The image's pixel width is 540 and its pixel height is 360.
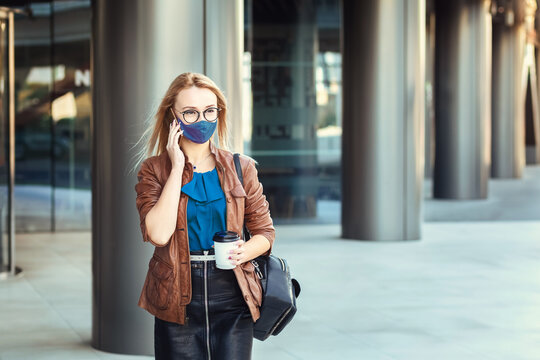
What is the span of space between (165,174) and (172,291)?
47cm

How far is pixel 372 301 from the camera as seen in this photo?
27.5ft

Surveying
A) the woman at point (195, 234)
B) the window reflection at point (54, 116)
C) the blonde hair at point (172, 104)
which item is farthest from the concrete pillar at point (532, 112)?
the woman at point (195, 234)

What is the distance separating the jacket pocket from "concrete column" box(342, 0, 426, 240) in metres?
9.85

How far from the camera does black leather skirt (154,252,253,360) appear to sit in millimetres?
3408

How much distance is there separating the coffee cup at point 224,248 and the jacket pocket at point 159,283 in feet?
0.80

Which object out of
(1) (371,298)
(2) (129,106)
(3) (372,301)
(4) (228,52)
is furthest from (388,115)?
(2) (129,106)

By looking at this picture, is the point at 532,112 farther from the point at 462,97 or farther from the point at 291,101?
the point at 291,101

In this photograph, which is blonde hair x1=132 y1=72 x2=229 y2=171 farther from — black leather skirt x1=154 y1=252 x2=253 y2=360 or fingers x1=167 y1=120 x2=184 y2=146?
black leather skirt x1=154 y1=252 x2=253 y2=360

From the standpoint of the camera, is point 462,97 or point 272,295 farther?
point 462,97

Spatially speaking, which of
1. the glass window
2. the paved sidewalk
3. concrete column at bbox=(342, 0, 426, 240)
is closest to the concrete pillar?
the glass window

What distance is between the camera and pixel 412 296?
8.62 metres

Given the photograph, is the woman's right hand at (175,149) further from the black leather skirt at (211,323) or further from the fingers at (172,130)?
the black leather skirt at (211,323)

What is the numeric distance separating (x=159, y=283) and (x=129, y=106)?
10.1 feet

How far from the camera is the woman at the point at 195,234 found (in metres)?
3.37
